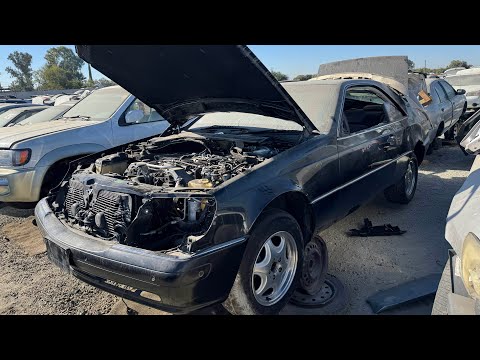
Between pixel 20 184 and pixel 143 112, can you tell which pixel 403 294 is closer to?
pixel 20 184

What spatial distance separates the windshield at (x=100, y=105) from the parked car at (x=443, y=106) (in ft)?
18.1

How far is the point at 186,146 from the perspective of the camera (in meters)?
3.91

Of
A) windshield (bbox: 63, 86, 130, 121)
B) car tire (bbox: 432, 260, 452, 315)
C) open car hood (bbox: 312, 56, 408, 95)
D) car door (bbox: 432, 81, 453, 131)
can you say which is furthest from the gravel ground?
windshield (bbox: 63, 86, 130, 121)

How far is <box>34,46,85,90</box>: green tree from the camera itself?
2100 inches

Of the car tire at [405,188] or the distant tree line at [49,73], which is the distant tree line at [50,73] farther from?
the car tire at [405,188]

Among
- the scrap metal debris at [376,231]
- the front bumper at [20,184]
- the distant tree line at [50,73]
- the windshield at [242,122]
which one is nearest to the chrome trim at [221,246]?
the windshield at [242,122]

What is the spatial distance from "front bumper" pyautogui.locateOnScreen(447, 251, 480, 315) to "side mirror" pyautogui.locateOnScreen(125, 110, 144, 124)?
5.04 metres

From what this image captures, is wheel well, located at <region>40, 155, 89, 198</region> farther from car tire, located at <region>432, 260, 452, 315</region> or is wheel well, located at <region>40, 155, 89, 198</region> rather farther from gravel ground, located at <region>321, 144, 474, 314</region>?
car tire, located at <region>432, 260, 452, 315</region>

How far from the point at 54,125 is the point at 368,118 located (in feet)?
15.0

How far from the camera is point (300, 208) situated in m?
3.12

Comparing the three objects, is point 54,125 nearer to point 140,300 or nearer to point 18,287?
point 18,287

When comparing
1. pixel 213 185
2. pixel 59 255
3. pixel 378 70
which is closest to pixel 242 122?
pixel 213 185
